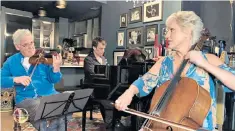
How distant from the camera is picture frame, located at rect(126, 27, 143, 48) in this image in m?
3.44

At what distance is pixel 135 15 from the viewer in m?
3.51

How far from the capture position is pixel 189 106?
38.7 inches

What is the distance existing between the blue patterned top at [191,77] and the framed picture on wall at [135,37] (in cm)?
221

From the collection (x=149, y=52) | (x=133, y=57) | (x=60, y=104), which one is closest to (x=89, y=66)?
(x=133, y=57)

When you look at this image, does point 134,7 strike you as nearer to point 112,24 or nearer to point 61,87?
point 112,24

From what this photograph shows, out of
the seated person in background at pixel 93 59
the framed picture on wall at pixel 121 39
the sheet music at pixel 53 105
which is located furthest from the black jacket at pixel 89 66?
the framed picture on wall at pixel 121 39

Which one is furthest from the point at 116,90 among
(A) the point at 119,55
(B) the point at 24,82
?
(A) the point at 119,55

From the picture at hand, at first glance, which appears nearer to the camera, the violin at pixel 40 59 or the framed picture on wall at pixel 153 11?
the violin at pixel 40 59

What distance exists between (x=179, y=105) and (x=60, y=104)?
0.91 metres

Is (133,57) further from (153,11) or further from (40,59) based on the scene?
(153,11)

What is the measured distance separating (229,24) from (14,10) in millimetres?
4860

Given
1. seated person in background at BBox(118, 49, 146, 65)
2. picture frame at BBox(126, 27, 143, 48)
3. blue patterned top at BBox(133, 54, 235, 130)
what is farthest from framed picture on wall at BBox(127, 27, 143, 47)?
blue patterned top at BBox(133, 54, 235, 130)

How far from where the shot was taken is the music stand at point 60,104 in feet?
4.88

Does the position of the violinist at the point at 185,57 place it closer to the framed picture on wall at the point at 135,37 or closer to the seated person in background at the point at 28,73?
the seated person in background at the point at 28,73
